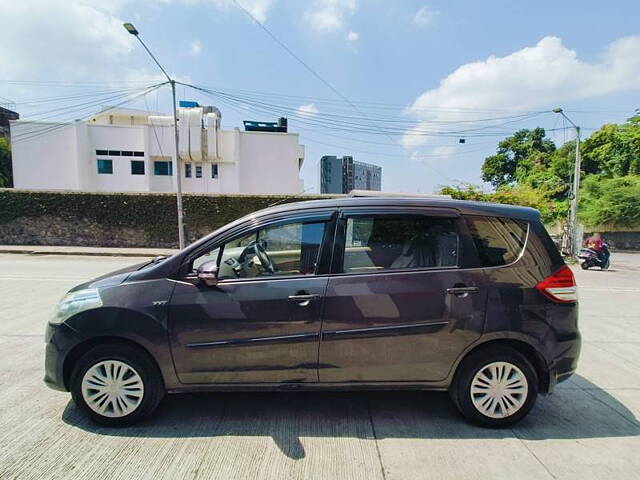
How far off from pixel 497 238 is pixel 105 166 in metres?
33.3

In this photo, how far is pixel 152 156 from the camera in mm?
29750

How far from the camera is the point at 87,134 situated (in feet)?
94.3

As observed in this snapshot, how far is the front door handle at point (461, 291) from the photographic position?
9.04ft

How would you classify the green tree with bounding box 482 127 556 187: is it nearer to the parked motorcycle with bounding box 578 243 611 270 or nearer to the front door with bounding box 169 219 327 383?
the parked motorcycle with bounding box 578 243 611 270

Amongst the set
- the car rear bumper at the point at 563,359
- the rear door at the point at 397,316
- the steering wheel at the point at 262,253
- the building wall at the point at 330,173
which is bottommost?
the car rear bumper at the point at 563,359

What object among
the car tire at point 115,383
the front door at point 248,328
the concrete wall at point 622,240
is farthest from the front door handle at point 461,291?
the concrete wall at point 622,240

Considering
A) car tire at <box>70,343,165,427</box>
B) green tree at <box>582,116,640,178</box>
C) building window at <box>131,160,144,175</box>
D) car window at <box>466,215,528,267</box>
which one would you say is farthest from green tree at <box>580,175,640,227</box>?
building window at <box>131,160,144,175</box>

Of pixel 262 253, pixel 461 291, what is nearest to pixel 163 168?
pixel 262 253

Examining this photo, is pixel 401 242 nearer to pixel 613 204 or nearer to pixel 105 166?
pixel 613 204

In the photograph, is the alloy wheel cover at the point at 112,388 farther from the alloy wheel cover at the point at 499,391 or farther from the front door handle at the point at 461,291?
the alloy wheel cover at the point at 499,391

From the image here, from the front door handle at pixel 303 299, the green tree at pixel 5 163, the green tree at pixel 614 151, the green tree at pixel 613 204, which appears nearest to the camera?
the front door handle at pixel 303 299

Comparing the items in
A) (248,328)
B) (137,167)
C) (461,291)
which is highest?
(137,167)

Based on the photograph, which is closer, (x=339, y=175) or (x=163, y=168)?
(x=163, y=168)

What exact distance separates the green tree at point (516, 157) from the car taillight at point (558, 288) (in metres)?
44.7
